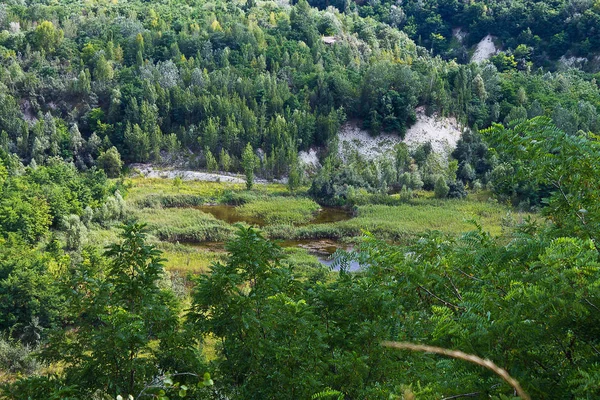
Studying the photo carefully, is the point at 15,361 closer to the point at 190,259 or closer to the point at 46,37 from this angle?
the point at 190,259

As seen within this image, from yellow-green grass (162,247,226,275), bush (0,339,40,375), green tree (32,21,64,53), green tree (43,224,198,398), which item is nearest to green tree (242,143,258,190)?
yellow-green grass (162,247,226,275)

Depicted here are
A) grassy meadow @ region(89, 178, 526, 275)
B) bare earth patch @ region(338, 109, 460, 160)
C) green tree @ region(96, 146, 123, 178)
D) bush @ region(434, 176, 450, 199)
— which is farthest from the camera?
bare earth patch @ region(338, 109, 460, 160)

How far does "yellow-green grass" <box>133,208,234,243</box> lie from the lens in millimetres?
35375

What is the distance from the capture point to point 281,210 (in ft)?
133

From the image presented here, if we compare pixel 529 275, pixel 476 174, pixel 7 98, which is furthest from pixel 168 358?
pixel 7 98

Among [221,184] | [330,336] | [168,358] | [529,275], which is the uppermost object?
[529,275]

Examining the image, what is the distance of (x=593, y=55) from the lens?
69.2 m

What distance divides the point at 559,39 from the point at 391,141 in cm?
3253

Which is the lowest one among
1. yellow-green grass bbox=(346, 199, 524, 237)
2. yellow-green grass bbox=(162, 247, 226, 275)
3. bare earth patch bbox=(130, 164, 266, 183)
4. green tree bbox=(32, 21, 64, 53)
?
bare earth patch bbox=(130, 164, 266, 183)

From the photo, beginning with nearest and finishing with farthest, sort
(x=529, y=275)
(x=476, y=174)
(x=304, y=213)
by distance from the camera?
(x=529, y=275)
(x=304, y=213)
(x=476, y=174)

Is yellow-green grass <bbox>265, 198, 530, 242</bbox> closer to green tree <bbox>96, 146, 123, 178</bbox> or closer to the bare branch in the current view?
green tree <bbox>96, 146, 123, 178</bbox>

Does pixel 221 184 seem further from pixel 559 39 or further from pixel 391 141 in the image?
pixel 559 39

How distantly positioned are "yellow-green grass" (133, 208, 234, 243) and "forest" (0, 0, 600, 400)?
8.4 inches

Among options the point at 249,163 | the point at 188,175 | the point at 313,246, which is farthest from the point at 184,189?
the point at 313,246
